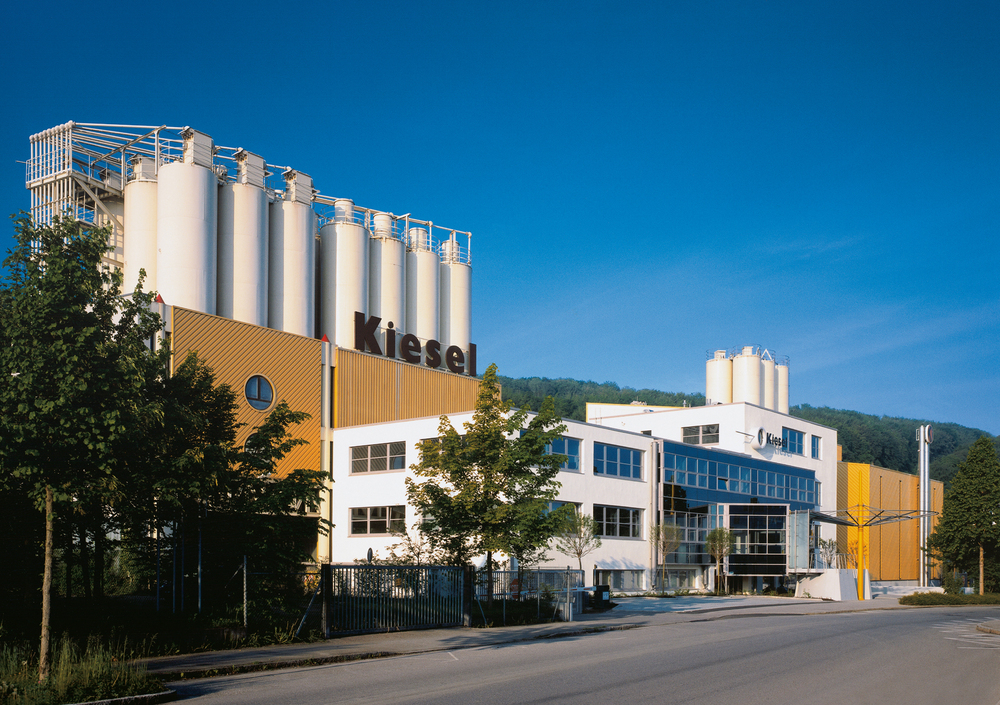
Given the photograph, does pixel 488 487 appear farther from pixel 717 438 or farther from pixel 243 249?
pixel 717 438

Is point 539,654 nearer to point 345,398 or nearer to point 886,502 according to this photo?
point 345,398

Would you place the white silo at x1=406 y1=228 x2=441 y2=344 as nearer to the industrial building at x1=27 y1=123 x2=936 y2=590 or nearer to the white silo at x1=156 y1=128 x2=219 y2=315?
the industrial building at x1=27 y1=123 x2=936 y2=590

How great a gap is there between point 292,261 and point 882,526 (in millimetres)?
55910

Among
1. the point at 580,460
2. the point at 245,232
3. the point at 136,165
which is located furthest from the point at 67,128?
the point at 580,460

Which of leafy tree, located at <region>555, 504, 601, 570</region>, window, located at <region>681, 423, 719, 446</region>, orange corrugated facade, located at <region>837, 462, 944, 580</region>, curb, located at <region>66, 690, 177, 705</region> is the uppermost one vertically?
window, located at <region>681, 423, 719, 446</region>

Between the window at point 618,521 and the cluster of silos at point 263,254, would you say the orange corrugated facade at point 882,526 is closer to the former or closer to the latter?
the window at point 618,521

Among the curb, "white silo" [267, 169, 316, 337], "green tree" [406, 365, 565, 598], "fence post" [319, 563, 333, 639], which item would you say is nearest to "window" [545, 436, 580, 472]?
"green tree" [406, 365, 565, 598]

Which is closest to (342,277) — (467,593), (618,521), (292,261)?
(292,261)

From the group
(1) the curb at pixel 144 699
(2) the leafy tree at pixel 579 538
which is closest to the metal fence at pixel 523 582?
(2) the leafy tree at pixel 579 538

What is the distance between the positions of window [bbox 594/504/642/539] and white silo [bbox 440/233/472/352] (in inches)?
1057

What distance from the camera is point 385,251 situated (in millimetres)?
66750

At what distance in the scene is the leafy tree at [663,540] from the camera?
48.1m

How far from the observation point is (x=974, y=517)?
52.8m

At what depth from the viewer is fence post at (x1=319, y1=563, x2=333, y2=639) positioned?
2055cm
